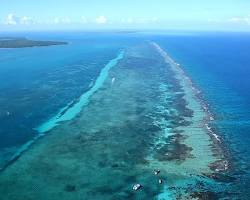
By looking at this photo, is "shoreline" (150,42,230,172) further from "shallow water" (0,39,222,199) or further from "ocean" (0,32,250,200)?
"shallow water" (0,39,222,199)

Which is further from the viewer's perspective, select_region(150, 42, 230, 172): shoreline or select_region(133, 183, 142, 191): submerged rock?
select_region(150, 42, 230, 172): shoreline

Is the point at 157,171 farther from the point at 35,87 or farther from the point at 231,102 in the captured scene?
the point at 35,87

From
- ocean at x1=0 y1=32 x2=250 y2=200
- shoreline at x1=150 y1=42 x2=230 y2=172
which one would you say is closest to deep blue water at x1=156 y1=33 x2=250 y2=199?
ocean at x1=0 y1=32 x2=250 y2=200

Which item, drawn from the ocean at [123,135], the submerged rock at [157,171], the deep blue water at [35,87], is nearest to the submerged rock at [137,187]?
the ocean at [123,135]

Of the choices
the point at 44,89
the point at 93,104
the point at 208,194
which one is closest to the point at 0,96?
the point at 44,89

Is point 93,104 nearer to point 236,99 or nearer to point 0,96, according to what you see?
point 0,96

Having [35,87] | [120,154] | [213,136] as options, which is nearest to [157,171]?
[120,154]

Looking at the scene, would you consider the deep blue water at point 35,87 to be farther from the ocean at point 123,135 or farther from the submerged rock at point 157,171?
the submerged rock at point 157,171

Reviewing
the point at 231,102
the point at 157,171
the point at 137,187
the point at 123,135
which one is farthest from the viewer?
the point at 231,102
